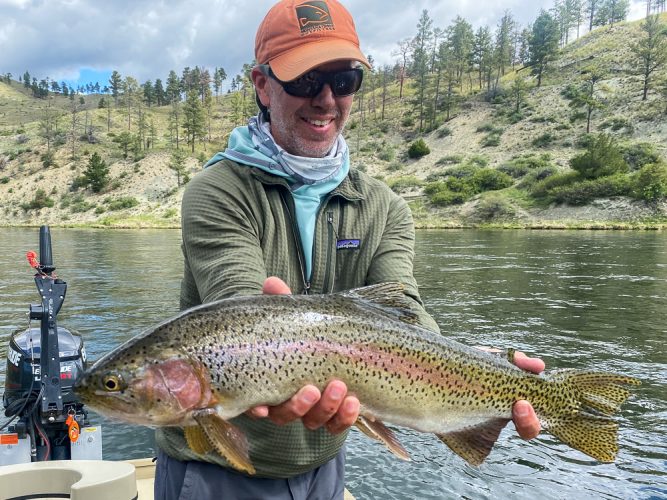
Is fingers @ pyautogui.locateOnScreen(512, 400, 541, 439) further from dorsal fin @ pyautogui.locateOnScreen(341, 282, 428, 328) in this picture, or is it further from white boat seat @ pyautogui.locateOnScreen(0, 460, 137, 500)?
white boat seat @ pyautogui.locateOnScreen(0, 460, 137, 500)

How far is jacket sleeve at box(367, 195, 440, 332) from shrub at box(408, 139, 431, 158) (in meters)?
70.9

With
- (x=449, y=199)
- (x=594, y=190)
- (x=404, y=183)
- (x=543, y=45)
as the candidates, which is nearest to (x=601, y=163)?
(x=594, y=190)

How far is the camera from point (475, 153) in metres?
68.9

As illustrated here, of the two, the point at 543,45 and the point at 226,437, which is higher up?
the point at 543,45

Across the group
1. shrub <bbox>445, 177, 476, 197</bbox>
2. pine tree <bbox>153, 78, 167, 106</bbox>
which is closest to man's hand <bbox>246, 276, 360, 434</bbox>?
shrub <bbox>445, 177, 476, 197</bbox>

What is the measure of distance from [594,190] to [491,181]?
33.2ft

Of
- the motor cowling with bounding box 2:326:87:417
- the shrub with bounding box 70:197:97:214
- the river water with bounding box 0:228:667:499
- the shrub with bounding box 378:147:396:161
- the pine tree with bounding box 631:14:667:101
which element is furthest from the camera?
the shrub with bounding box 378:147:396:161

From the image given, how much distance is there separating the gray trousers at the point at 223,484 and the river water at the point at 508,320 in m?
4.12

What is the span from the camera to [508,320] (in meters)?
14.7

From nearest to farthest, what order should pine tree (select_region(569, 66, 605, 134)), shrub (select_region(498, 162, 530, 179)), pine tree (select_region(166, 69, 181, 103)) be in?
1. shrub (select_region(498, 162, 530, 179))
2. pine tree (select_region(569, 66, 605, 134))
3. pine tree (select_region(166, 69, 181, 103))

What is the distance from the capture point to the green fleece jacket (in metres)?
2.48

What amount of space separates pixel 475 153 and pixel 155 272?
5301cm

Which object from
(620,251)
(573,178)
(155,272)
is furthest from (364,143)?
(155,272)

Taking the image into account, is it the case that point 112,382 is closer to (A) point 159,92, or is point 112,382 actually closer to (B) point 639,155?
(B) point 639,155
